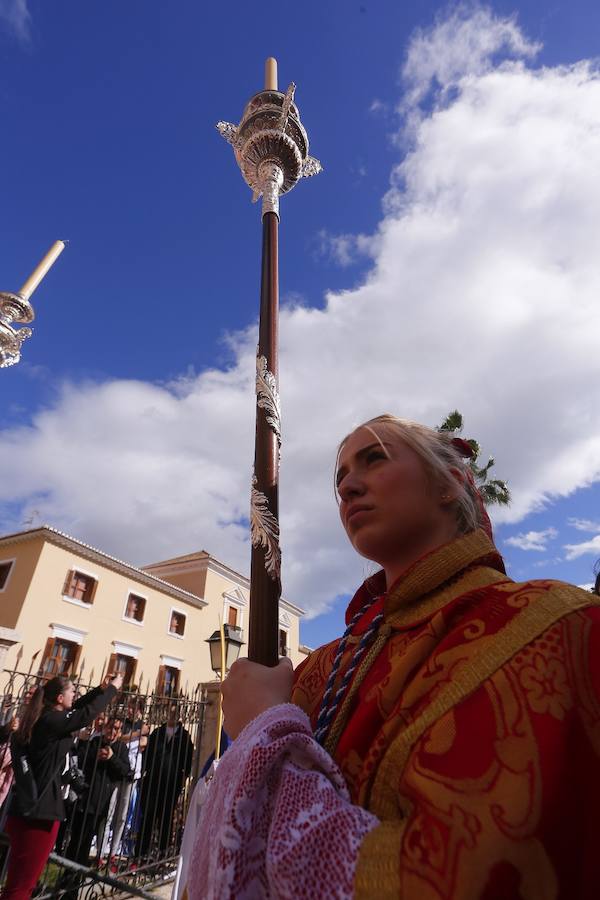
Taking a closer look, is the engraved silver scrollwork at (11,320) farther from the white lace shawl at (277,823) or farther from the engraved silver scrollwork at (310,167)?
the white lace shawl at (277,823)

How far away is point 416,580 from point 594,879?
0.69 meters

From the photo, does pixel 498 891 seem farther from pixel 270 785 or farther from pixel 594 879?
pixel 270 785

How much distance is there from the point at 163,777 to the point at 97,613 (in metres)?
15.5

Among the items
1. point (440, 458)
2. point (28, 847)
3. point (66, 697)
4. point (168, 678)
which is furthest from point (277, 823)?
point (168, 678)

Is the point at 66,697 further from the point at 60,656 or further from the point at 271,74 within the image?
the point at 60,656

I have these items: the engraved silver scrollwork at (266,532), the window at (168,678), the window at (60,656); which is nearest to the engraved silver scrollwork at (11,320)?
the engraved silver scrollwork at (266,532)

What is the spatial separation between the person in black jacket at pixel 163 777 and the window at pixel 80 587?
1461 centimetres

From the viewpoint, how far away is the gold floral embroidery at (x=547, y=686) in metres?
0.86

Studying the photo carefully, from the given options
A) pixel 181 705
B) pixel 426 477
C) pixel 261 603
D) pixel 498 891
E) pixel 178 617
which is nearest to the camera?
pixel 498 891

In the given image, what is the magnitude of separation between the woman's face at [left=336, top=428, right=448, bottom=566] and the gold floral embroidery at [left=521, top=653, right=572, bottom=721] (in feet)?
2.10

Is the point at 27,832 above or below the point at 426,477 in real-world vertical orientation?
below

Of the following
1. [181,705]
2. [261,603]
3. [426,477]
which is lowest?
[261,603]

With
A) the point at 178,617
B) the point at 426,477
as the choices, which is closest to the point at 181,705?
the point at 426,477

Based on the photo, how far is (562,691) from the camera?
0.88 meters
